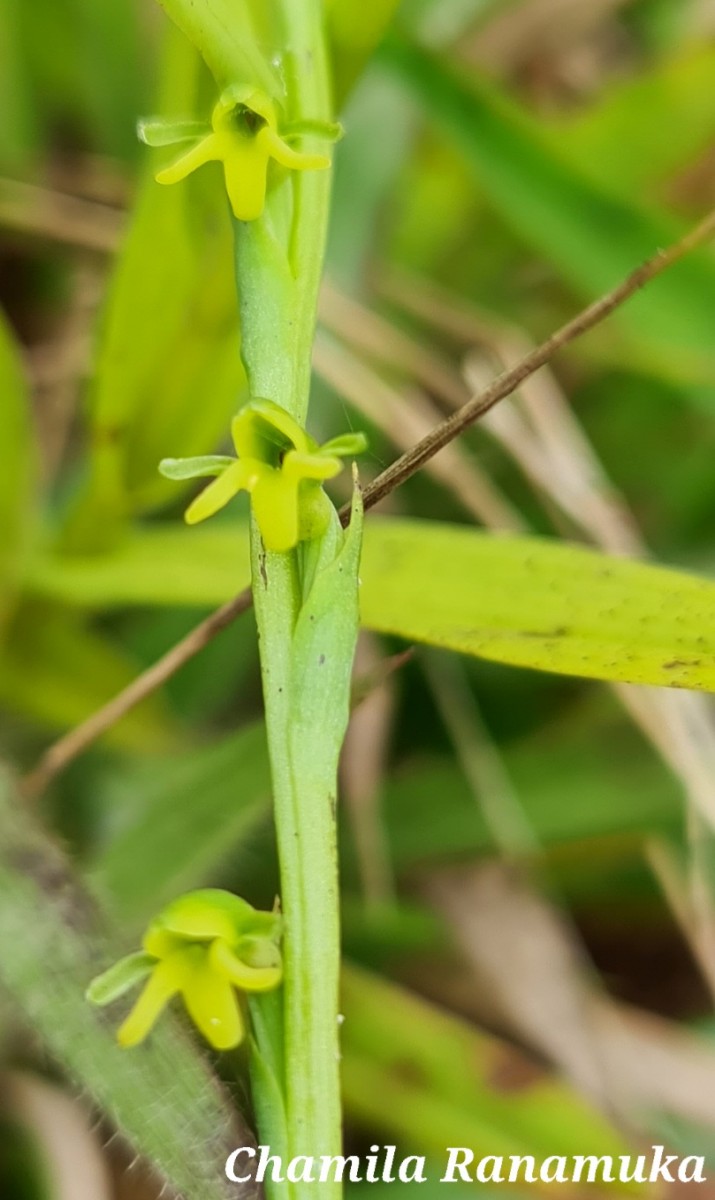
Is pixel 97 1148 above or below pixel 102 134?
below

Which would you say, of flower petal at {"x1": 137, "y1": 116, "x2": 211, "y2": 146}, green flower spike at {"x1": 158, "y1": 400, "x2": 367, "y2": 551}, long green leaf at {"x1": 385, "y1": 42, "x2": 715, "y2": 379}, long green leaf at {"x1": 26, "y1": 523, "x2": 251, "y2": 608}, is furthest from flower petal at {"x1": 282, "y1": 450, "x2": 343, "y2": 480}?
long green leaf at {"x1": 385, "y1": 42, "x2": 715, "y2": 379}

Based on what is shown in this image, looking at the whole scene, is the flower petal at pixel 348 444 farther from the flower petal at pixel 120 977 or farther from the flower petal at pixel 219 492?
the flower petal at pixel 120 977

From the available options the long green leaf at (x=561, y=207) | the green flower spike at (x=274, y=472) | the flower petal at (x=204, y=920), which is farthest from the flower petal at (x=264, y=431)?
the long green leaf at (x=561, y=207)

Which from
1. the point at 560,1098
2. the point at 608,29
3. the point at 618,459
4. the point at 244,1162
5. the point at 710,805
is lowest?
the point at 244,1162

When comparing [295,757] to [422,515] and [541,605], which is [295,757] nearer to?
[541,605]

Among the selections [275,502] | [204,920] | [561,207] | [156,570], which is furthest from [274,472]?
[561,207]

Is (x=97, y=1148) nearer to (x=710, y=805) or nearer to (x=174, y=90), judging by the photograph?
(x=710, y=805)

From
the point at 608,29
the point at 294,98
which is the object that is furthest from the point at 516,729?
the point at 608,29

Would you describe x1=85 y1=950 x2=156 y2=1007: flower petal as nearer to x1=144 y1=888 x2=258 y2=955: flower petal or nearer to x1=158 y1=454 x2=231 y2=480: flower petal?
x1=144 y1=888 x2=258 y2=955: flower petal
